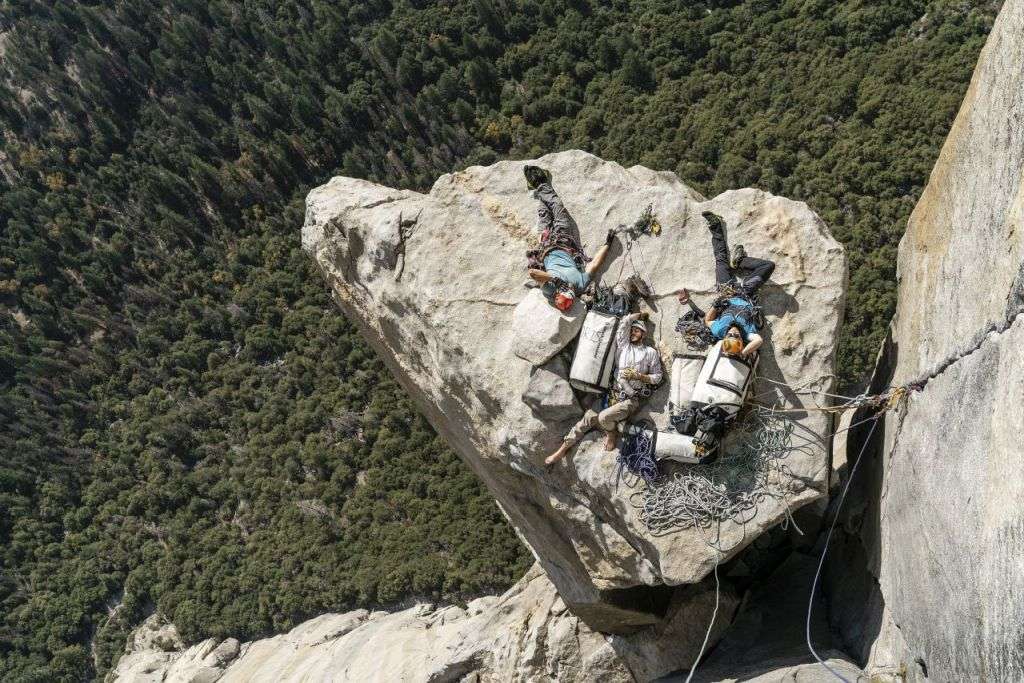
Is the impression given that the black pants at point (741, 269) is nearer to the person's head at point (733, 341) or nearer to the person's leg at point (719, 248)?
the person's leg at point (719, 248)

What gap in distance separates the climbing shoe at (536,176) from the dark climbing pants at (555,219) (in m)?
0.13

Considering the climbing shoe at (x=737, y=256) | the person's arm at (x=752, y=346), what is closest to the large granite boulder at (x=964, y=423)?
the person's arm at (x=752, y=346)

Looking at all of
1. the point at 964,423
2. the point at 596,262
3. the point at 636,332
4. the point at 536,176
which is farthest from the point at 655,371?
the point at 536,176

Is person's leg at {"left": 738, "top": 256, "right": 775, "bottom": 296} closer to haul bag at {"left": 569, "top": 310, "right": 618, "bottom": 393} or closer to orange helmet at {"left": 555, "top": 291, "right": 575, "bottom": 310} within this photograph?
haul bag at {"left": 569, "top": 310, "right": 618, "bottom": 393}

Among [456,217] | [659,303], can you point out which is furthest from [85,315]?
[659,303]

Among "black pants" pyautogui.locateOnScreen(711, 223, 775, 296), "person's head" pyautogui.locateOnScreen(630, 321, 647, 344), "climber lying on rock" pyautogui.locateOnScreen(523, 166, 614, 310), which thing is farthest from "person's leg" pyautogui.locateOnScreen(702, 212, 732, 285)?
"climber lying on rock" pyautogui.locateOnScreen(523, 166, 614, 310)

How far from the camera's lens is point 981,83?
9.02m

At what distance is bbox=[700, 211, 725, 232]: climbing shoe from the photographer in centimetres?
1064

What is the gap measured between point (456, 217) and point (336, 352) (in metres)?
17.9

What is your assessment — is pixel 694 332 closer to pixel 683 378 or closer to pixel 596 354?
pixel 683 378

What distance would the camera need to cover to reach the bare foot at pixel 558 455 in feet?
34.8

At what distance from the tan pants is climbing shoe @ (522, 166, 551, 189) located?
4.46m

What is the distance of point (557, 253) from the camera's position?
Result: 11.3m

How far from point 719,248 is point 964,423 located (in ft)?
15.0
